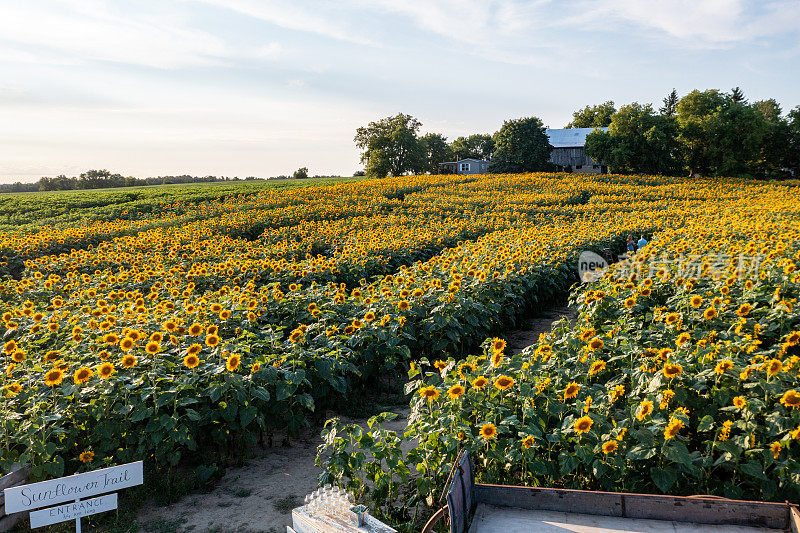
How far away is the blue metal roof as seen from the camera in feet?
203

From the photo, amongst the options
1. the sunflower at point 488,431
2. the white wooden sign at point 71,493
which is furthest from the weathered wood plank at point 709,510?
the white wooden sign at point 71,493

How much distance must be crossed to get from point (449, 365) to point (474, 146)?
91.5 m

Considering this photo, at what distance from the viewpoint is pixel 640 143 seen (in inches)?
1794

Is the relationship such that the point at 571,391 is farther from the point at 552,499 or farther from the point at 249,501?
the point at 249,501

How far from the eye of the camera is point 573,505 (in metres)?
2.48

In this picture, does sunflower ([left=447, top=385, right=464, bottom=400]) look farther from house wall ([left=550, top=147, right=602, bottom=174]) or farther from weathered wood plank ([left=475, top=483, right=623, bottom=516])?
house wall ([left=550, top=147, right=602, bottom=174])

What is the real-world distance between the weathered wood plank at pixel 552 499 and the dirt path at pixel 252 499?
7.45 ft

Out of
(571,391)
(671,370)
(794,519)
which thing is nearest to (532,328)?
(571,391)

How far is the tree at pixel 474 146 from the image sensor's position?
86625 mm

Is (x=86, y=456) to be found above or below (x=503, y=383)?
below

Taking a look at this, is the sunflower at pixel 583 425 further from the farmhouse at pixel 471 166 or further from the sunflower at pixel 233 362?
the farmhouse at pixel 471 166

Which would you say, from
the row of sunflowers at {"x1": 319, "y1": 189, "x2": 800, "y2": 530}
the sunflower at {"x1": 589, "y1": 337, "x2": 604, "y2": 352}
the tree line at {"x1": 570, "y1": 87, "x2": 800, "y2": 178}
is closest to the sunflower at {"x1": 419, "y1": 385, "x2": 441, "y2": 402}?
the row of sunflowers at {"x1": 319, "y1": 189, "x2": 800, "y2": 530}

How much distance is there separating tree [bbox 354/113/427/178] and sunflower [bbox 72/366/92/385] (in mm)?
56903

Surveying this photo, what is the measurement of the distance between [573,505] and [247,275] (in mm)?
8570
